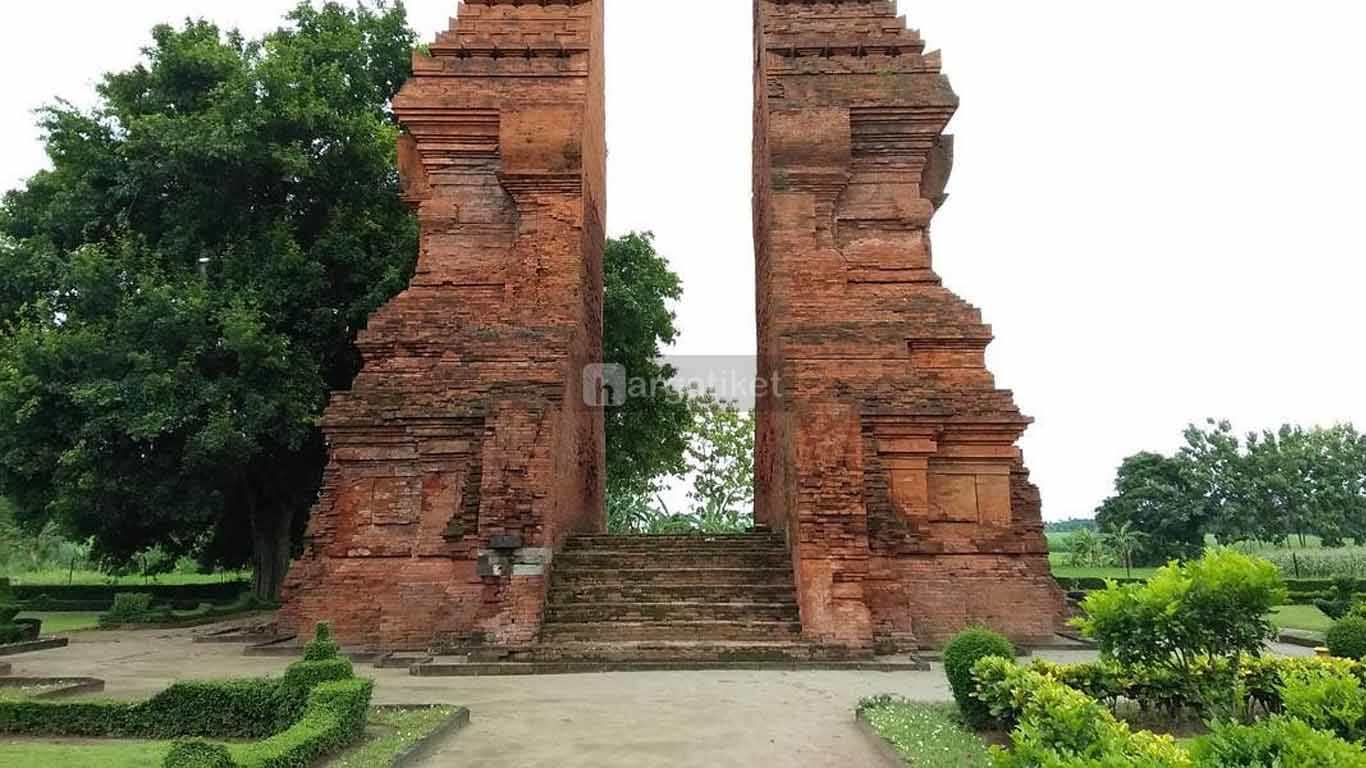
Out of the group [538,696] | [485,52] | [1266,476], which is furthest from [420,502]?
[1266,476]

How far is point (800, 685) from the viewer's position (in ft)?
28.4

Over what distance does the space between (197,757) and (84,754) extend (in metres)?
2.16

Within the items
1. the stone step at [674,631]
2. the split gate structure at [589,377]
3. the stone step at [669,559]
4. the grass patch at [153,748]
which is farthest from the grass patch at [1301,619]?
the grass patch at [153,748]

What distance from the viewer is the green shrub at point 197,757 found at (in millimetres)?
4453

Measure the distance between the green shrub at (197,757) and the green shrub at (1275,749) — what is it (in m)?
4.36

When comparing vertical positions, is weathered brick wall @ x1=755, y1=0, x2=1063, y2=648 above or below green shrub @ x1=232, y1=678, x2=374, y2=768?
above

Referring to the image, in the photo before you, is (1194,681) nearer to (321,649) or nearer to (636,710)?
(636,710)

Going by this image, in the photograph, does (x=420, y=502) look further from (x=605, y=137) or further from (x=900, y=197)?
(x=605, y=137)

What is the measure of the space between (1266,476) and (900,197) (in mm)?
35105

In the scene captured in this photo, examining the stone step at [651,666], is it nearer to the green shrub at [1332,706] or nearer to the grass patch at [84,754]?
the grass patch at [84,754]

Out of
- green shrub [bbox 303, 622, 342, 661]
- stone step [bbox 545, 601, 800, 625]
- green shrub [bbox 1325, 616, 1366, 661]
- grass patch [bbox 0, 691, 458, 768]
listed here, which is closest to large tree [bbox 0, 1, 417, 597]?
stone step [bbox 545, 601, 800, 625]

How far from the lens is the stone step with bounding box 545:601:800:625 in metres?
10.7

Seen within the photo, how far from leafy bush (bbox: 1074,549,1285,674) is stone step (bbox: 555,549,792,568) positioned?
5.50m

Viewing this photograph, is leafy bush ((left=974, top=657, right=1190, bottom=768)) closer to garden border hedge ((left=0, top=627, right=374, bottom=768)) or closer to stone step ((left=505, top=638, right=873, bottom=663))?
stone step ((left=505, top=638, right=873, bottom=663))
